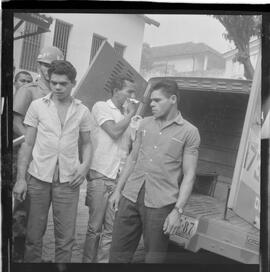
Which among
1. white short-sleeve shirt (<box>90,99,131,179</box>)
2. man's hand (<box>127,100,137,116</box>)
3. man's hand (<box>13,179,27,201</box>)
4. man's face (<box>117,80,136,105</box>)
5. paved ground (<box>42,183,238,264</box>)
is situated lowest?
paved ground (<box>42,183,238,264</box>)

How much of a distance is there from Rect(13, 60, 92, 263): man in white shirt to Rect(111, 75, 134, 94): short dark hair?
32 centimetres

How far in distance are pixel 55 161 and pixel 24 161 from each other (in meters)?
0.26

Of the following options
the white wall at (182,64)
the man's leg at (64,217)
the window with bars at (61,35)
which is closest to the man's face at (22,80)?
the window with bars at (61,35)

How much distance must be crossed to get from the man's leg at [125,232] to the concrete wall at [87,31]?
1.20m

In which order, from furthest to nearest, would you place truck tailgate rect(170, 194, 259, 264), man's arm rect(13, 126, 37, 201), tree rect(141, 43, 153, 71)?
tree rect(141, 43, 153, 71) → man's arm rect(13, 126, 37, 201) → truck tailgate rect(170, 194, 259, 264)

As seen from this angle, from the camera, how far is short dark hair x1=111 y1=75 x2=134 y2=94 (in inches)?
133

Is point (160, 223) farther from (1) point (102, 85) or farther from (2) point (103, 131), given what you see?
(1) point (102, 85)

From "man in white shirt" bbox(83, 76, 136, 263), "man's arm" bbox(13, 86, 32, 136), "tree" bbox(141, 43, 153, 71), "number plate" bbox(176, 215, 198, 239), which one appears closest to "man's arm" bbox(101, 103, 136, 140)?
"man in white shirt" bbox(83, 76, 136, 263)

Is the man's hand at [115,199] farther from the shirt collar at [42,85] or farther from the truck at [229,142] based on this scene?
the shirt collar at [42,85]

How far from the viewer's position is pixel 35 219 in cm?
335

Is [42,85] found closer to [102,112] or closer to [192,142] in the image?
[102,112]

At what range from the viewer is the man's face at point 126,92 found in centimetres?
339

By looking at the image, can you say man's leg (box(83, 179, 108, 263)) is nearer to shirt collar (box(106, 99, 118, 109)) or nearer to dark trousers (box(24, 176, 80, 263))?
dark trousers (box(24, 176, 80, 263))

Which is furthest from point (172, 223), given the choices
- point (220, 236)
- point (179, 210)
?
point (220, 236)
